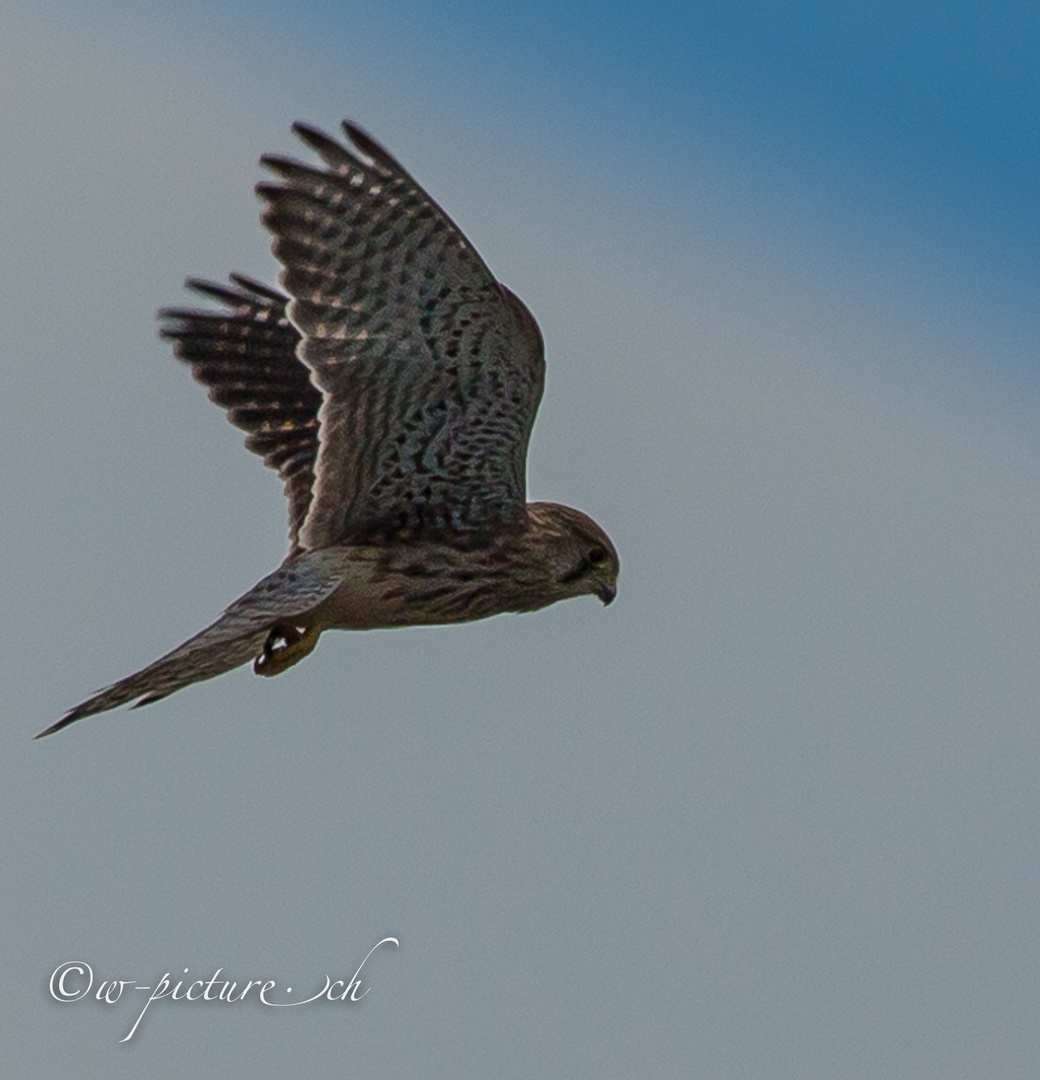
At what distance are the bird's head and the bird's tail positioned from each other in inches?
34.9

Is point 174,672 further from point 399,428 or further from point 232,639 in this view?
point 399,428

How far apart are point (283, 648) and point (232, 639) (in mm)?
797

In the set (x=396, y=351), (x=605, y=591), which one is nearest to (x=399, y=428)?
(x=396, y=351)

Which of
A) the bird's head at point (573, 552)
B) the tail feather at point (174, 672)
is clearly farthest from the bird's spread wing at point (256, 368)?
the tail feather at point (174, 672)

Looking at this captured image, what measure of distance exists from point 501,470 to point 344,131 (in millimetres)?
1444

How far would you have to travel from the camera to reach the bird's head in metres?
9.45

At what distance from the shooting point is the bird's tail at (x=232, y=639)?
7.90 m

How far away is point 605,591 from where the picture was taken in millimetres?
9711

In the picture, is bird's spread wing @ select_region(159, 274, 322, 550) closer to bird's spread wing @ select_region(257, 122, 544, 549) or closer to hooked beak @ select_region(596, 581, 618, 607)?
bird's spread wing @ select_region(257, 122, 544, 549)

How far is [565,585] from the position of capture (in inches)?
375

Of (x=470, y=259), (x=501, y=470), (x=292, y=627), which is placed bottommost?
(x=292, y=627)

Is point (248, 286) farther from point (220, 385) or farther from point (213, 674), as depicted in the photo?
point (213, 674)

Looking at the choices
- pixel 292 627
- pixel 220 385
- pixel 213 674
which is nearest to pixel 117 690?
pixel 213 674

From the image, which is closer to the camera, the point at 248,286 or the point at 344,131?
the point at 344,131
